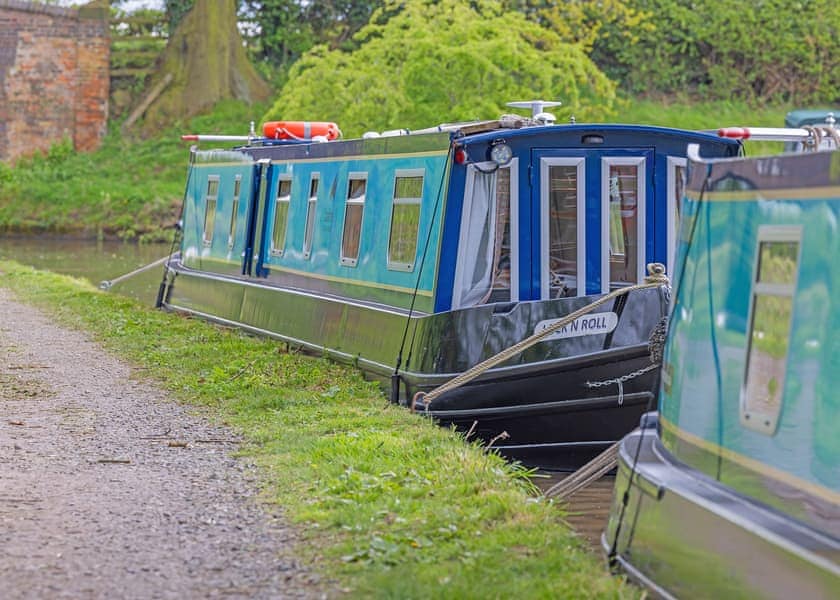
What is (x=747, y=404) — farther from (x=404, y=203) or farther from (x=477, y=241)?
(x=404, y=203)

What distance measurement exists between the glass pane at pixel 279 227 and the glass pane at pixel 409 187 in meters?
3.18

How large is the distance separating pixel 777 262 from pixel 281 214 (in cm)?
986

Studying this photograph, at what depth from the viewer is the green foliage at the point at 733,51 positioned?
36.5 m

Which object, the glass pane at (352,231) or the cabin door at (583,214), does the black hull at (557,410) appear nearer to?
the cabin door at (583,214)

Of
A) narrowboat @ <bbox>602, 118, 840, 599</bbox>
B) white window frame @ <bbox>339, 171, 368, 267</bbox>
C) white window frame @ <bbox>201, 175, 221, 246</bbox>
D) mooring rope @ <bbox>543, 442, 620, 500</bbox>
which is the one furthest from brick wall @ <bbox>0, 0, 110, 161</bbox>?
narrowboat @ <bbox>602, 118, 840, 599</bbox>

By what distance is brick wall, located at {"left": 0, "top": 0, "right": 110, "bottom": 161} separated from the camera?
37.3m

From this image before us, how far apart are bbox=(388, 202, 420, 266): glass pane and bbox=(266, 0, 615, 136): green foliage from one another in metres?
13.0

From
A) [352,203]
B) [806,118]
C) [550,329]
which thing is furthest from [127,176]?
[550,329]

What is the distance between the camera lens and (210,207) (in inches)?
706

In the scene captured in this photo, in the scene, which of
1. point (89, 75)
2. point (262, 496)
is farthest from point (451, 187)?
point (89, 75)

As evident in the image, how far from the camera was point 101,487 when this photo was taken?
7.98 m

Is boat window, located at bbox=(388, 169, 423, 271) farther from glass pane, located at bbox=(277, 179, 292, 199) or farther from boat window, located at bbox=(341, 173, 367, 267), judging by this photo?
glass pane, located at bbox=(277, 179, 292, 199)

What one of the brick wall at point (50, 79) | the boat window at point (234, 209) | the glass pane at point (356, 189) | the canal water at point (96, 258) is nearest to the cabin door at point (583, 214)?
the glass pane at point (356, 189)

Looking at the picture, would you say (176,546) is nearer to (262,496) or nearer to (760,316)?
(262,496)
